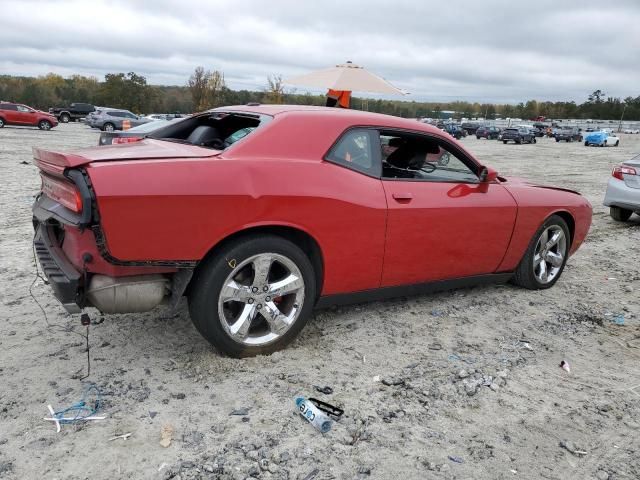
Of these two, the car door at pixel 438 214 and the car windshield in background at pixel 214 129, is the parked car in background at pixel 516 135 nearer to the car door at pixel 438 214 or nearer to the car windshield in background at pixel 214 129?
the car door at pixel 438 214

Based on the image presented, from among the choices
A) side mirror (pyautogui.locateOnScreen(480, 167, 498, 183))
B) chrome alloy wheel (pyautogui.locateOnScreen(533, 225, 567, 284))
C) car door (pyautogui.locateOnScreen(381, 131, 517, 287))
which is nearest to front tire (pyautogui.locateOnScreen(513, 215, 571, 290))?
chrome alloy wheel (pyautogui.locateOnScreen(533, 225, 567, 284))

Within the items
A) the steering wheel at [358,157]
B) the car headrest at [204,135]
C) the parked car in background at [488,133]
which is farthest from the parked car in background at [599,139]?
the car headrest at [204,135]

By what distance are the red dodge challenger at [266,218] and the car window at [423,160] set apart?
0.01 m

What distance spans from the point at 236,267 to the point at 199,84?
61.6 meters

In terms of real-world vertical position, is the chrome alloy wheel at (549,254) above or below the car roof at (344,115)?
below

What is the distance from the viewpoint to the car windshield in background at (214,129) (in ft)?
11.5

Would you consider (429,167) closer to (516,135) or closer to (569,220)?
(569,220)

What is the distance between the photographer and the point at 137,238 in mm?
2736

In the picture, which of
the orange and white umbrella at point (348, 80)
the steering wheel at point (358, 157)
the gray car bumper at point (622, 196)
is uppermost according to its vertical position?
the orange and white umbrella at point (348, 80)

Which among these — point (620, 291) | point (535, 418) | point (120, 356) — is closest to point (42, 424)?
point (120, 356)

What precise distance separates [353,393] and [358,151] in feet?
5.28

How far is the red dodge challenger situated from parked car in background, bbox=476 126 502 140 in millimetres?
48632

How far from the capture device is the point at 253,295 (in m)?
3.16

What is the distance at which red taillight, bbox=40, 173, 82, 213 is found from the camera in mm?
2715
